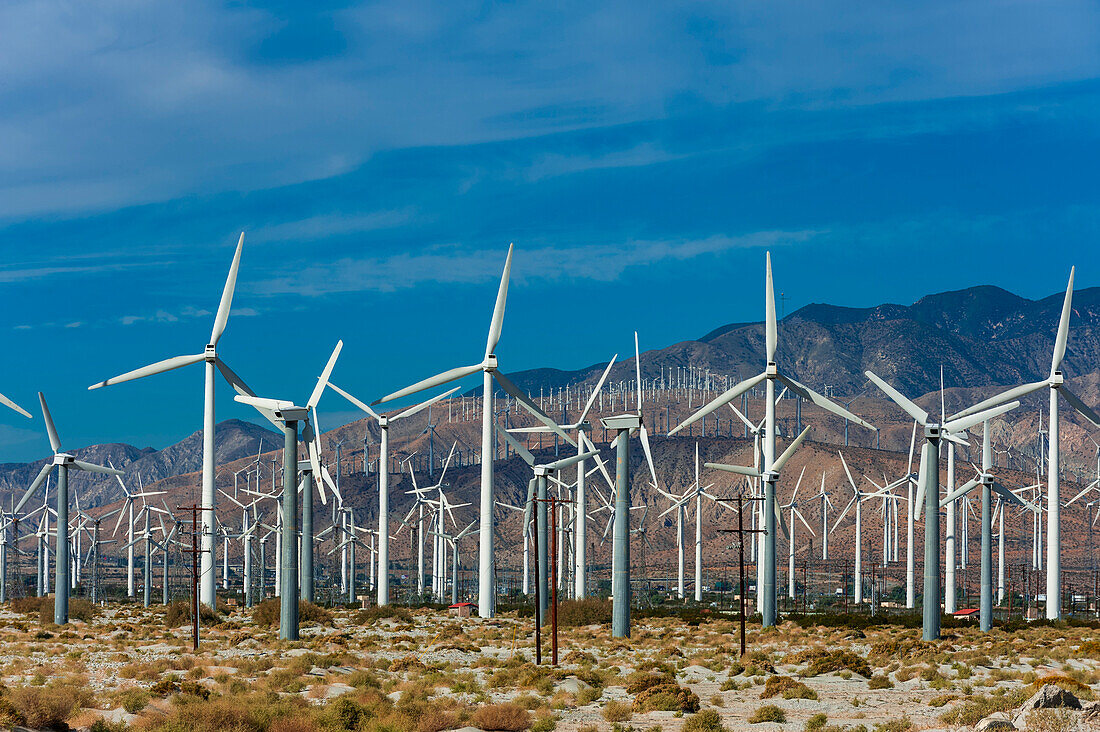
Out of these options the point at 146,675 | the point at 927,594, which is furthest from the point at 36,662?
the point at 927,594

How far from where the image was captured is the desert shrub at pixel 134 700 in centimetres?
2892

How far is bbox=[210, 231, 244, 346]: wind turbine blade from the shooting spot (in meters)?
67.9

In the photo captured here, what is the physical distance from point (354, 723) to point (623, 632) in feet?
96.1

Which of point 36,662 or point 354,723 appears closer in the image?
point 354,723

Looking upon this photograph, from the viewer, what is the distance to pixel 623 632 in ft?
184

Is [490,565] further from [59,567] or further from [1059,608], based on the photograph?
[1059,608]

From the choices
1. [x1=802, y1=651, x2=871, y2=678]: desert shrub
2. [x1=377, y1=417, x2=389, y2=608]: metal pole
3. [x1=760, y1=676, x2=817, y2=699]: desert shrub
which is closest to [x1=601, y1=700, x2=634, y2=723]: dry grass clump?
[x1=760, y1=676, x2=817, y2=699]: desert shrub

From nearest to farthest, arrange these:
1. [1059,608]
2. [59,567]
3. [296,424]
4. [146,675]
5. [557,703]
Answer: [557,703] → [146,675] → [296,424] → [59,567] → [1059,608]

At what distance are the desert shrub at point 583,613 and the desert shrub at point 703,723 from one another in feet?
131

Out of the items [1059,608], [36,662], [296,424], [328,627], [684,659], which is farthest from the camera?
[1059,608]

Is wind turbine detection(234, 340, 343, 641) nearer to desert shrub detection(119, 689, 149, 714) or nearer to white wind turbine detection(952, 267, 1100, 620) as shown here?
desert shrub detection(119, 689, 149, 714)

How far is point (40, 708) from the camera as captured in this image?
2505cm

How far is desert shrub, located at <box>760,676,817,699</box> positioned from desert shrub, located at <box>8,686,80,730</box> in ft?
64.7

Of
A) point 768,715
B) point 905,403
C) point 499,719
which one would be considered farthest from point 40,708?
point 905,403
